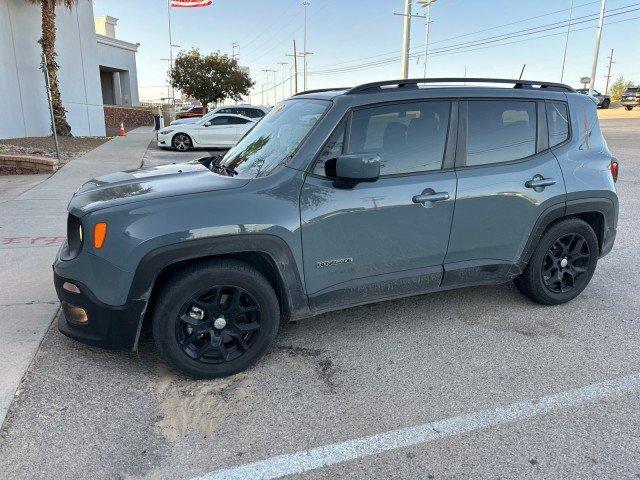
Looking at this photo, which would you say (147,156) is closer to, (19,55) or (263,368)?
(19,55)

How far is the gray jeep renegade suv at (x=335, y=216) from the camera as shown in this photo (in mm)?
2996

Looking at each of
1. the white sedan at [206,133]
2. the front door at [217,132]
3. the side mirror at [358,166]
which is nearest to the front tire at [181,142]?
the white sedan at [206,133]

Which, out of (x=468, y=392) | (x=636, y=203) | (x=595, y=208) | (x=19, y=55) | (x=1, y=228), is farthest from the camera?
(x=19, y=55)

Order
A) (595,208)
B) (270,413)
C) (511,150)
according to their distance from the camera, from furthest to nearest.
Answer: (595,208) → (511,150) → (270,413)

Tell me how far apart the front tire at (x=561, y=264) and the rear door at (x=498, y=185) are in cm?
26

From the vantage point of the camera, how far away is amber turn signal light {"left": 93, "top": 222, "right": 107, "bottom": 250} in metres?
2.92

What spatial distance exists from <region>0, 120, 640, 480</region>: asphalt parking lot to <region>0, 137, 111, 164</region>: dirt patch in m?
11.8

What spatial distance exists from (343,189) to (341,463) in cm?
166

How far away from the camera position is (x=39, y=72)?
1912 centimetres

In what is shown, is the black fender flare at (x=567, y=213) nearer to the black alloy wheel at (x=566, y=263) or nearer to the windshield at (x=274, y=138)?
the black alloy wheel at (x=566, y=263)

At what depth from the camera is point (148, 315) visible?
10.7 ft

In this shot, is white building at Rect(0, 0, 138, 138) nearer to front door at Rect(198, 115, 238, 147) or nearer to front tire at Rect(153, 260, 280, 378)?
front door at Rect(198, 115, 238, 147)

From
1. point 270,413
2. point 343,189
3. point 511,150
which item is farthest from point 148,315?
point 511,150

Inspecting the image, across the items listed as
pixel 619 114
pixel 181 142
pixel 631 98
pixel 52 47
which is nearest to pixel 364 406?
pixel 181 142
